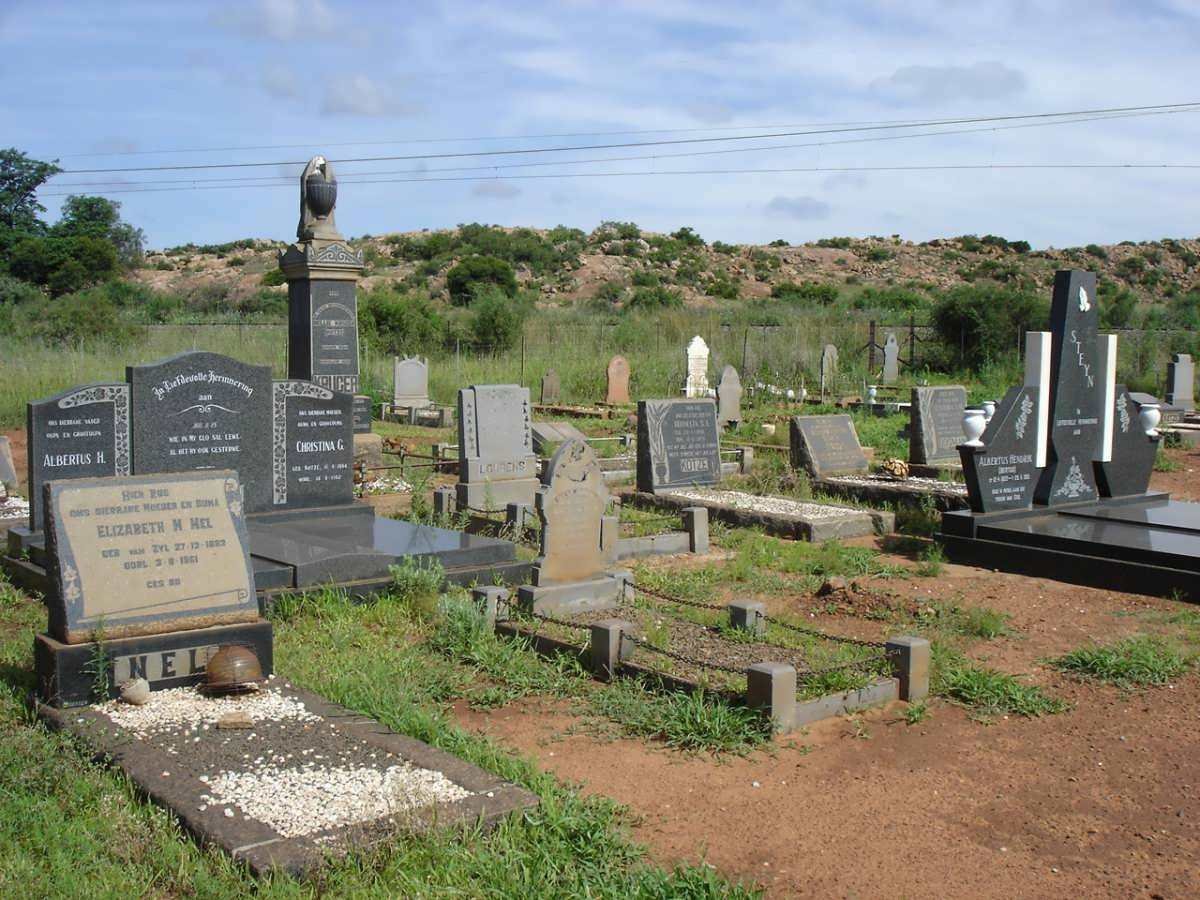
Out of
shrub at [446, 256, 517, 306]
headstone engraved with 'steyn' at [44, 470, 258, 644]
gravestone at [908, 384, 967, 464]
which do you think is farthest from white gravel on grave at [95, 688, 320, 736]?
shrub at [446, 256, 517, 306]

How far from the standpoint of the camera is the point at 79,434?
28.1 ft

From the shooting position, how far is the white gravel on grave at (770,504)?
11562mm

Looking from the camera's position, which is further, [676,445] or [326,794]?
[676,445]

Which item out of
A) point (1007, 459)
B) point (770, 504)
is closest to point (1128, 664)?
point (1007, 459)

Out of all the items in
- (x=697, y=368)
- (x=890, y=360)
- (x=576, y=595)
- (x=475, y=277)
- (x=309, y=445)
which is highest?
(x=475, y=277)

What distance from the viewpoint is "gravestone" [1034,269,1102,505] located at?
10.7 m

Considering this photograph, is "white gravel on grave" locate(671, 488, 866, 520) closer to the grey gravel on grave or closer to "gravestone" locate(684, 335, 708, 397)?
the grey gravel on grave

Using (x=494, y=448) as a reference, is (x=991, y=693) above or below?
below

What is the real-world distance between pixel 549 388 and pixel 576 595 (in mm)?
15456

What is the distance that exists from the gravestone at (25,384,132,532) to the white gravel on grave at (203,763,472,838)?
486cm

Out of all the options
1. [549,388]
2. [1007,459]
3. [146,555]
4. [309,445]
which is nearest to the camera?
[146,555]

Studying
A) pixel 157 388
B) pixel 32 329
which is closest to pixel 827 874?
pixel 157 388

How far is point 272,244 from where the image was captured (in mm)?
77062

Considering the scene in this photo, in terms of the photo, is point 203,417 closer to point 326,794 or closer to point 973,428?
point 326,794
